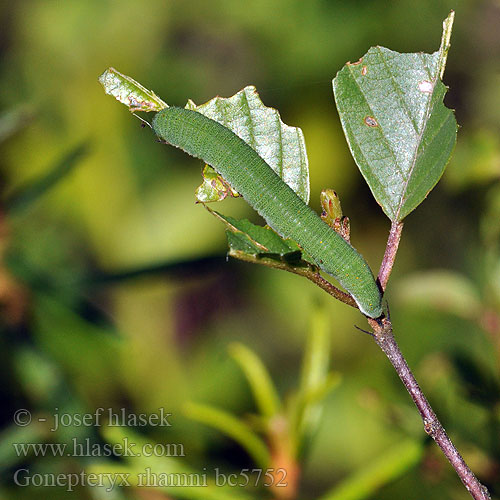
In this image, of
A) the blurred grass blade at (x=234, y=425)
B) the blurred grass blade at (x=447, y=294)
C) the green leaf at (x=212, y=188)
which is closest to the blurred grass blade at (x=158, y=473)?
the blurred grass blade at (x=234, y=425)

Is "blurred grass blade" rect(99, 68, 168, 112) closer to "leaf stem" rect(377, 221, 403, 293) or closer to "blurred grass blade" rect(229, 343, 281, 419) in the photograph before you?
"leaf stem" rect(377, 221, 403, 293)

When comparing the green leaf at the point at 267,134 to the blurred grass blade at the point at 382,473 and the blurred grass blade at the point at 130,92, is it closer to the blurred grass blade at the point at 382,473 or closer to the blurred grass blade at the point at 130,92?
the blurred grass blade at the point at 130,92

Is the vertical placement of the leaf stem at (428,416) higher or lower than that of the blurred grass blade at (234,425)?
lower

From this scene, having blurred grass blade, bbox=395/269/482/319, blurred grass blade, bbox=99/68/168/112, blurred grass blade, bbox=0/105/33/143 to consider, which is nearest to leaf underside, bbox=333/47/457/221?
blurred grass blade, bbox=99/68/168/112

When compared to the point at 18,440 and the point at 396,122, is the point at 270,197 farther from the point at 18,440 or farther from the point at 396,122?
the point at 18,440

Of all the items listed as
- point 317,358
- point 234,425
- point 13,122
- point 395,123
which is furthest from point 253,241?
point 13,122

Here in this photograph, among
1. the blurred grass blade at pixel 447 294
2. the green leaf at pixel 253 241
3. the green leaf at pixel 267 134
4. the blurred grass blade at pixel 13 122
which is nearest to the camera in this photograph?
the green leaf at pixel 253 241
